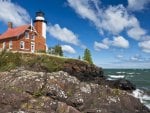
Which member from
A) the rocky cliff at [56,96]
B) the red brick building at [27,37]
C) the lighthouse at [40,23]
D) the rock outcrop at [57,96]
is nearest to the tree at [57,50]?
the red brick building at [27,37]

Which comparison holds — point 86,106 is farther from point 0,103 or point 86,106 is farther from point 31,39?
point 31,39

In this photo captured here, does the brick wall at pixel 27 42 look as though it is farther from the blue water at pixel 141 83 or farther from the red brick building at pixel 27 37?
the blue water at pixel 141 83

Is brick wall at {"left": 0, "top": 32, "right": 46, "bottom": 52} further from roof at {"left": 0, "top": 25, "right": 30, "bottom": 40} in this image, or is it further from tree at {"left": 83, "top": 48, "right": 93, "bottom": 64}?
tree at {"left": 83, "top": 48, "right": 93, "bottom": 64}

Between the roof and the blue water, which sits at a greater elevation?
the roof

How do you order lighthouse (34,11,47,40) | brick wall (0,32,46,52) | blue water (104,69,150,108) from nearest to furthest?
blue water (104,69,150,108)
brick wall (0,32,46,52)
lighthouse (34,11,47,40)

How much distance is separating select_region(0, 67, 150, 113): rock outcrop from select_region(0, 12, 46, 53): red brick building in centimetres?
2602

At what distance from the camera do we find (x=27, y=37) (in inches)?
1678

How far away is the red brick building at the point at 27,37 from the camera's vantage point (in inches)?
1639

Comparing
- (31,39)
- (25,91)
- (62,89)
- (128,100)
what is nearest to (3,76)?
(25,91)

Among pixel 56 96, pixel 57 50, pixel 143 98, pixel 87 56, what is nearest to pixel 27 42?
pixel 57 50

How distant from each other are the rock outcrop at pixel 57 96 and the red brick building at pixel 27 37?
26.0 meters

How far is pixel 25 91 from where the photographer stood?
45.5 ft

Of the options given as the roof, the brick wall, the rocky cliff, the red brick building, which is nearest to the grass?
the red brick building

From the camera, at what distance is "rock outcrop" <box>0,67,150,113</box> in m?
12.6
